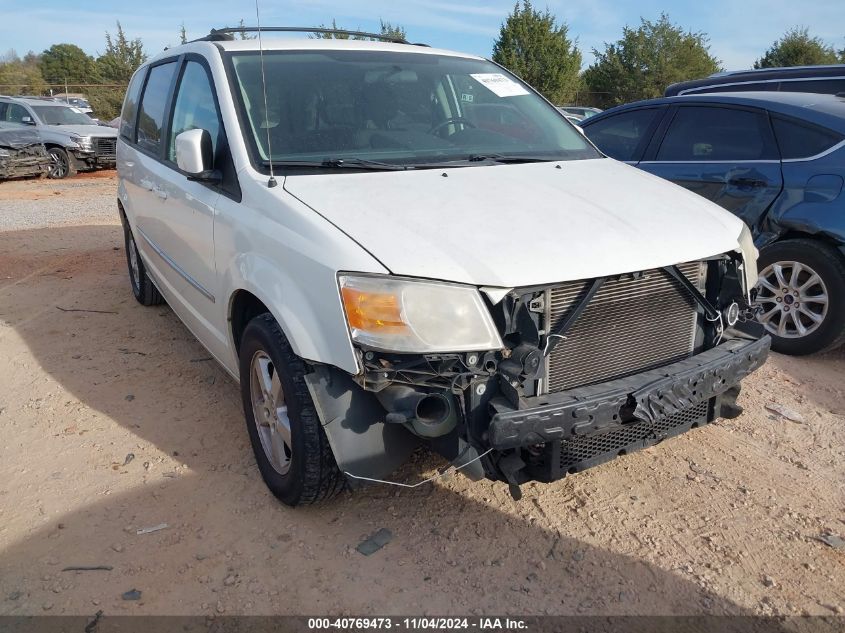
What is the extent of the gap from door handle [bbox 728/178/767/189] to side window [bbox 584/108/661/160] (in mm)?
967

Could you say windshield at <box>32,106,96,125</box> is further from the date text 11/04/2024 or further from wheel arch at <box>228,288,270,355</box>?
the date text 11/04/2024

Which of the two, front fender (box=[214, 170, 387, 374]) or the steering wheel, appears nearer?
front fender (box=[214, 170, 387, 374])

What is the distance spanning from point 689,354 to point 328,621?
1790 mm

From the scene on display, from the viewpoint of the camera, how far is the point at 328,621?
2.40 metres

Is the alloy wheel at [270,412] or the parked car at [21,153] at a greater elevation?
the alloy wheel at [270,412]

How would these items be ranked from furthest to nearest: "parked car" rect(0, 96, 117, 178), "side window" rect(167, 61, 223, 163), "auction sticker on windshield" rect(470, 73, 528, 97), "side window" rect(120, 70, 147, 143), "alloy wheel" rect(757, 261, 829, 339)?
1. "parked car" rect(0, 96, 117, 178)
2. "side window" rect(120, 70, 147, 143)
3. "alloy wheel" rect(757, 261, 829, 339)
4. "auction sticker on windshield" rect(470, 73, 528, 97)
5. "side window" rect(167, 61, 223, 163)

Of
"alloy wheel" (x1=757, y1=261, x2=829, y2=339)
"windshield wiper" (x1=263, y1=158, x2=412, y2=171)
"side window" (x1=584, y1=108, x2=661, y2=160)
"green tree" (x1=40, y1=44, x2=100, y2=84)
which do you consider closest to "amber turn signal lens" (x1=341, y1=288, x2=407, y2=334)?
"windshield wiper" (x1=263, y1=158, x2=412, y2=171)

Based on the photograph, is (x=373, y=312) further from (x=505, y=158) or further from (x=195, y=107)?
(x=195, y=107)

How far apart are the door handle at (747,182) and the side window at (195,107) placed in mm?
3523

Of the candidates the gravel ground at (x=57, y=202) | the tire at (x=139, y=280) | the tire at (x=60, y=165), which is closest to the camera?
the tire at (x=139, y=280)

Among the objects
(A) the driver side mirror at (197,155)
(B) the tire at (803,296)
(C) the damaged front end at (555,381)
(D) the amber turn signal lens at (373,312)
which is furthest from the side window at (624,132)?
(D) the amber turn signal lens at (373,312)

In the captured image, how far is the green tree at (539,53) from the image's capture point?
34344 mm

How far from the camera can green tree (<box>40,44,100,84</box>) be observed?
166ft

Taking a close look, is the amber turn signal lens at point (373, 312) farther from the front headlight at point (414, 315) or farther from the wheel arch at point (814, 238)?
the wheel arch at point (814, 238)
